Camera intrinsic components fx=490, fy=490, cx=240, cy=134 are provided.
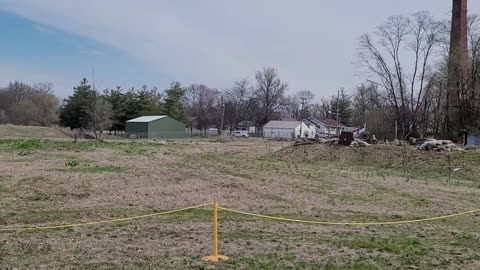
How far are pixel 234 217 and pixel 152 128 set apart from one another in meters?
68.3

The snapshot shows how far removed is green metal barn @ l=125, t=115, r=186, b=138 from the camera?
76.3m

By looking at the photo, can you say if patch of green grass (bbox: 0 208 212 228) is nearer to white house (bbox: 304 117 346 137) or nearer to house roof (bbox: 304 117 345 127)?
white house (bbox: 304 117 346 137)

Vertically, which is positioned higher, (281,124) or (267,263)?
(281,124)

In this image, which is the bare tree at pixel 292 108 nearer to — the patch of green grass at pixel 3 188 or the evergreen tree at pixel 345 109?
the evergreen tree at pixel 345 109

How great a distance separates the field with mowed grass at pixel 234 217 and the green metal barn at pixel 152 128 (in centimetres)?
5496

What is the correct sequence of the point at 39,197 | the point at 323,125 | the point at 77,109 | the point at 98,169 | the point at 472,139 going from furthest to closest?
the point at 323,125 < the point at 77,109 < the point at 472,139 < the point at 98,169 < the point at 39,197

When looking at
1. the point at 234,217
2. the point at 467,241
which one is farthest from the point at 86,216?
the point at 467,241

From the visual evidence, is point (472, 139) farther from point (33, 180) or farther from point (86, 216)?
point (86, 216)

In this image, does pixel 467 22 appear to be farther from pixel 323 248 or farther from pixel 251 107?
pixel 251 107

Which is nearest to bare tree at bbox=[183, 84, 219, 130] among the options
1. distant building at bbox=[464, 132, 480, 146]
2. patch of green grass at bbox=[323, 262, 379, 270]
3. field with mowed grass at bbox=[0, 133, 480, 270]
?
distant building at bbox=[464, 132, 480, 146]

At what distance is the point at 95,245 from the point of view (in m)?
7.48

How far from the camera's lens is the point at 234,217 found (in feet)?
33.9

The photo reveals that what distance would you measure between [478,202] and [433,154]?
40.2 feet

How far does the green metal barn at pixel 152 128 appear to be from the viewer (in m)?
76.3
